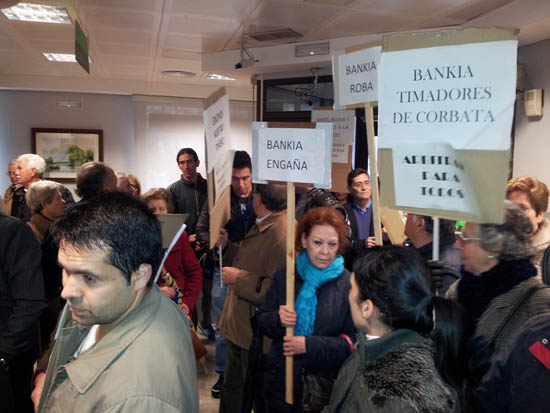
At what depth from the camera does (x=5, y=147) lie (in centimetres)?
729

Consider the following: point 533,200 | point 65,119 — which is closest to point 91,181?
point 533,200

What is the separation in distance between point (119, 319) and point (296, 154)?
3.90ft

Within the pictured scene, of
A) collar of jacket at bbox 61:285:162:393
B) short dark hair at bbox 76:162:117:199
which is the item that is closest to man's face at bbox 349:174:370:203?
short dark hair at bbox 76:162:117:199

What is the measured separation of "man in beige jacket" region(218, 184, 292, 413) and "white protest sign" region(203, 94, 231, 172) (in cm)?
36

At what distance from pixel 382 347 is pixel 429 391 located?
16 centimetres

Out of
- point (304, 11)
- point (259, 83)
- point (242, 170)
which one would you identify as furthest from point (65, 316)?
point (259, 83)

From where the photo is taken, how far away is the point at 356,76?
1.87 metres

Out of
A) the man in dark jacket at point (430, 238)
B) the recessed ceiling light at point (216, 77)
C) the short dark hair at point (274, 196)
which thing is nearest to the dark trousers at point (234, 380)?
the short dark hair at point (274, 196)

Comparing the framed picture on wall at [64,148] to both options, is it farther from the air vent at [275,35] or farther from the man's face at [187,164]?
the air vent at [275,35]

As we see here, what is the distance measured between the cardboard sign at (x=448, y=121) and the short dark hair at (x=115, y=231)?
30.5 inches

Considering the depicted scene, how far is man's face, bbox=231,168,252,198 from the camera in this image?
328cm

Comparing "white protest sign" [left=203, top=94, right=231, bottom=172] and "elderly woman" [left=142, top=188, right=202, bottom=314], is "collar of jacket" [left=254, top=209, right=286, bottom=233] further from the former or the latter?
"elderly woman" [left=142, top=188, right=202, bottom=314]

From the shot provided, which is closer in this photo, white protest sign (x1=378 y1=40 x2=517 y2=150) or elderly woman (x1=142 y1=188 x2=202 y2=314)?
white protest sign (x1=378 y1=40 x2=517 y2=150)

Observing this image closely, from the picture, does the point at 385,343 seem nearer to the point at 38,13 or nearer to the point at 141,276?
the point at 141,276
